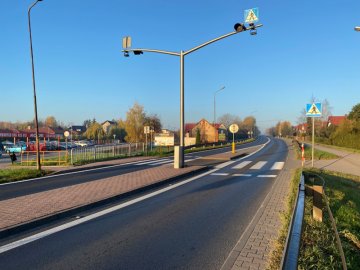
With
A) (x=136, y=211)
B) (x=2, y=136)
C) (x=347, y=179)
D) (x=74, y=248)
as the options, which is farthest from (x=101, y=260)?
(x=2, y=136)

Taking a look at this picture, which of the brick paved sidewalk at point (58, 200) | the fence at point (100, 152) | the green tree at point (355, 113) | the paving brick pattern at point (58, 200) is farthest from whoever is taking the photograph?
the green tree at point (355, 113)

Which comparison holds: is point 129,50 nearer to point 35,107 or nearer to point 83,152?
point 35,107

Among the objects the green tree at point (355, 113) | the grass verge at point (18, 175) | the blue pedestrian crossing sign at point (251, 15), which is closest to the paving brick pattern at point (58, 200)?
the grass verge at point (18, 175)

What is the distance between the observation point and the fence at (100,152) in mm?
22844

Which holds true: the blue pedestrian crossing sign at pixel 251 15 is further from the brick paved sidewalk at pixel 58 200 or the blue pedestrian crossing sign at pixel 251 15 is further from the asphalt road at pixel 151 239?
the asphalt road at pixel 151 239

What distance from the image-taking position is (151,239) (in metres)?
5.56

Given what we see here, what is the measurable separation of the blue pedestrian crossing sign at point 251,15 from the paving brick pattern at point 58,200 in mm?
7657

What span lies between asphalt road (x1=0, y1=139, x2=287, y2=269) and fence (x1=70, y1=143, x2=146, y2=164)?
14.2m

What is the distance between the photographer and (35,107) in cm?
1614

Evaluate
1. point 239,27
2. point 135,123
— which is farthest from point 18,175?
point 135,123

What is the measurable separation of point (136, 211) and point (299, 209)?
12.1ft

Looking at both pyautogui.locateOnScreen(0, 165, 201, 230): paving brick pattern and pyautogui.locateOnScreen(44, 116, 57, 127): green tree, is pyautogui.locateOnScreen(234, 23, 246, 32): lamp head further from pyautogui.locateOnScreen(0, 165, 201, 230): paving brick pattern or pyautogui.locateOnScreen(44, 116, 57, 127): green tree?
pyautogui.locateOnScreen(44, 116, 57, 127): green tree

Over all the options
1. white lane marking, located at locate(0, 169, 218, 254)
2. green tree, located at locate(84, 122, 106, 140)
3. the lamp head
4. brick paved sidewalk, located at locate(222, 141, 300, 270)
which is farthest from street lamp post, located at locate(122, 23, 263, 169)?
green tree, located at locate(84, 122, 106, 140)

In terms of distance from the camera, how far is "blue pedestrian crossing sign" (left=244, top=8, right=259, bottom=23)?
45.1 feet
